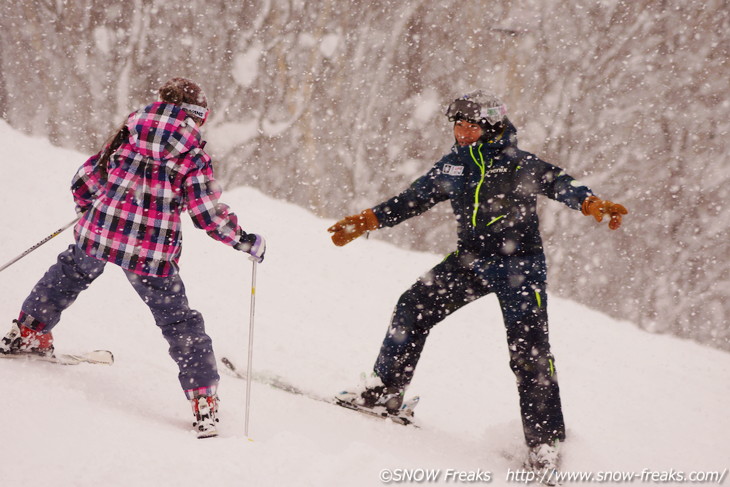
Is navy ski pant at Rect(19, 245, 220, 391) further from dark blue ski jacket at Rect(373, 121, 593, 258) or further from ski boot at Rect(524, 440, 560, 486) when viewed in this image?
ski boot at Rect(524, 440, 560, 486)

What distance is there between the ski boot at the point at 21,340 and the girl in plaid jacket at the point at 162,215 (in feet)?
1.49

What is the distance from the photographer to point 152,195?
Result: 9.76 ft

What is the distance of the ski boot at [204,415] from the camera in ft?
10.1

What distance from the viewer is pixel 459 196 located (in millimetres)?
3592

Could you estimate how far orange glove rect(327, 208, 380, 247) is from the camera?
3730 mm

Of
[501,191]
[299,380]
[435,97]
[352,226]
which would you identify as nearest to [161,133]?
[352,226]

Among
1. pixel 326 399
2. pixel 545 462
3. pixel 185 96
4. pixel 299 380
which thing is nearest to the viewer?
pixel 185 96

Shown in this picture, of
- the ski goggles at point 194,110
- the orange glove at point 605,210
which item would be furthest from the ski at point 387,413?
the ski goggles at point 194,110

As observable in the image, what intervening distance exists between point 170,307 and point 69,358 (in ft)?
3.31

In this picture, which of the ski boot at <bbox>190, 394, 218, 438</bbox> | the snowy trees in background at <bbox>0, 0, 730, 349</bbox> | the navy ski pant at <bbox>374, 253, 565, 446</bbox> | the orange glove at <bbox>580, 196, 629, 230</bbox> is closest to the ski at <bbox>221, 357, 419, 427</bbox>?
the navy ski pant at <bbox>374, 253, 565, 446</bbox>

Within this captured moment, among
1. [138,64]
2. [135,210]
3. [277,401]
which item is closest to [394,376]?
[277,401]

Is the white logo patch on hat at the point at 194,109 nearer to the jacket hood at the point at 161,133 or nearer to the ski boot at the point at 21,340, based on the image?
the jacket hood at the point at 161,133

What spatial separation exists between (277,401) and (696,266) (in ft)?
15.5

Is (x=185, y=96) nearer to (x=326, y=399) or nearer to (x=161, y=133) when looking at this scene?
(x=161, y=133)
